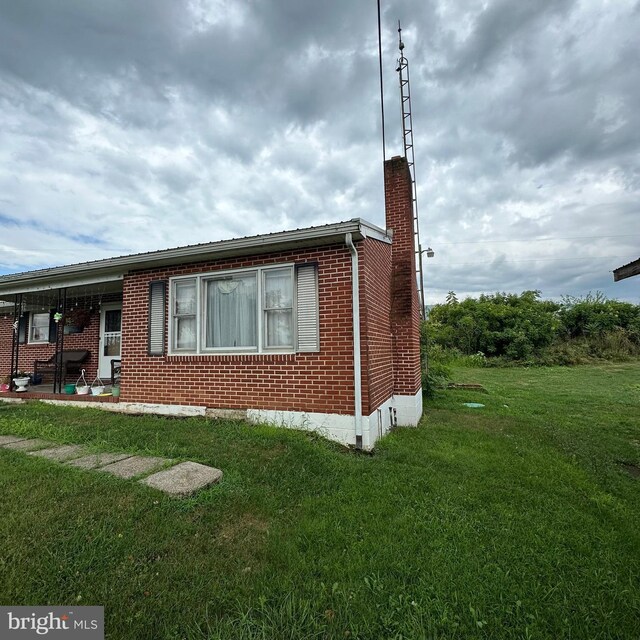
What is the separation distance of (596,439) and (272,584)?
629 cm

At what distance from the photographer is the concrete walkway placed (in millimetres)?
3391

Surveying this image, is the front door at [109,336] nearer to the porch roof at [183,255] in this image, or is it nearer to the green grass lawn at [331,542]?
the porch roof at [183,255]

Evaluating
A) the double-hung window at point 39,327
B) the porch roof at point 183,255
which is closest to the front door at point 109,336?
the porch roof at point 183,255

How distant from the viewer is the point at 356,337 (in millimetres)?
5035

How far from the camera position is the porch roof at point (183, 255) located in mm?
5086

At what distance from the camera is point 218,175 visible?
11.9 meters

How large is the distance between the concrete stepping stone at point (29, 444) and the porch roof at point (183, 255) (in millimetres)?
3121

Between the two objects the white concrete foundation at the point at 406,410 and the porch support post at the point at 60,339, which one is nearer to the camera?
the white concrete foundation at the point at 406,410

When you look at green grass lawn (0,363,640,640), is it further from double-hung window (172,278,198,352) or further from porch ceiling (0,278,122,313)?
porch ceiling (0,278,122,313)

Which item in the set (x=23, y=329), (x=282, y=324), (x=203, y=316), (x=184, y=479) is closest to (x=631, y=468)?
(x=282, y=324)

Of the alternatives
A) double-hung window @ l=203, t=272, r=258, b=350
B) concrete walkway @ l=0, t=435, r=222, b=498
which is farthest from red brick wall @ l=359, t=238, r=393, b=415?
concrete walkway @ l=0, t=435, r=222, b=498

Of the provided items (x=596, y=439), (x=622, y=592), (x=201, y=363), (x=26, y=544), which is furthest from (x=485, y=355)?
(x=26, y=544)

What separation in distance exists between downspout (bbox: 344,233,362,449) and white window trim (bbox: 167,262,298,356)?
944mm

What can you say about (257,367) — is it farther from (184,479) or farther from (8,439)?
(8,439)
